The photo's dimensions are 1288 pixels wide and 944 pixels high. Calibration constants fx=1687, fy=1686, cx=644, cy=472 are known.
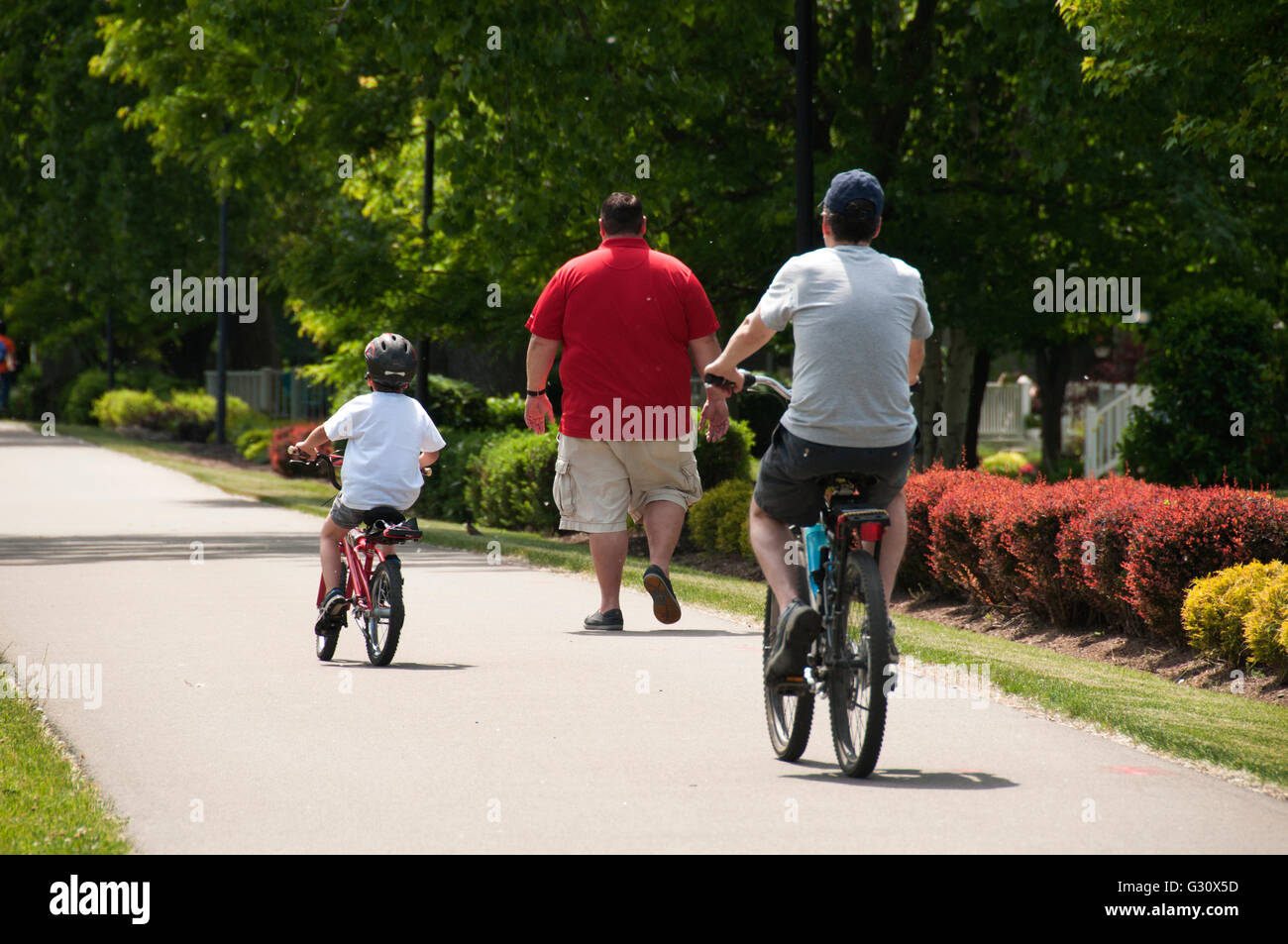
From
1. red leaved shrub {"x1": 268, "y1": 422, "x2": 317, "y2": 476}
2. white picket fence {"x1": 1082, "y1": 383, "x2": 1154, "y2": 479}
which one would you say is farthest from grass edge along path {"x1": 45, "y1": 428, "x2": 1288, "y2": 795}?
red leaved shrub {"x1": 268, "y1": 422, "x2": 317, "y2": 476}

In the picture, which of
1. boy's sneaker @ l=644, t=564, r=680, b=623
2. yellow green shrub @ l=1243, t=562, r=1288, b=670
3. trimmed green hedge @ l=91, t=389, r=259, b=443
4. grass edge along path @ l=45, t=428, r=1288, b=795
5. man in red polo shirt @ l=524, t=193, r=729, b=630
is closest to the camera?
grass edge along path @ l=45, t=428, r=1288, b=795

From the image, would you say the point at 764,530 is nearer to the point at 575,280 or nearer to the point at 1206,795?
the point at 1206,795

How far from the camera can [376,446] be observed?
8.48 meters

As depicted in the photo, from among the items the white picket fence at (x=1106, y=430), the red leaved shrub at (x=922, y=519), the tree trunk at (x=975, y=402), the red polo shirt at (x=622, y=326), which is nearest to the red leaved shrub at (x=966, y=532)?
the red leaved shrub at (x=922, y=519)

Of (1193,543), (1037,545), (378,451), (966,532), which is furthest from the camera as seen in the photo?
(966,532)

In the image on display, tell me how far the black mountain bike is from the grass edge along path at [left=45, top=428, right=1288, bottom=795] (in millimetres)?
1432

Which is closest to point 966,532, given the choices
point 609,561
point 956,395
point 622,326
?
point 609,561

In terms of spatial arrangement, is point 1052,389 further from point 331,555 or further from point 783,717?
point 783,717

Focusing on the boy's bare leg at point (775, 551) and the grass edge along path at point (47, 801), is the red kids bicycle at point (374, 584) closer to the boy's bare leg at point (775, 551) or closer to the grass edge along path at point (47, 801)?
the grass edge along path at point (47, 801)

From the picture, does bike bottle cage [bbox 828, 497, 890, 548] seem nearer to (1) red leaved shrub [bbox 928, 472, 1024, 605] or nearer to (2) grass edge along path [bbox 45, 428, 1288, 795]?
(2) grass edge along path [bbox 45, 428, 1288, 795]

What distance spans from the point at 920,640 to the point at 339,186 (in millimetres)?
20710

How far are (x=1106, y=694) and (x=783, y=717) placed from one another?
2.29m

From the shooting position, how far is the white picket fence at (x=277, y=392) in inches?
1827

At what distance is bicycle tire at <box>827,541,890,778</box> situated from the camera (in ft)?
17.9
